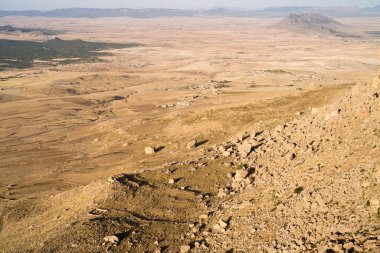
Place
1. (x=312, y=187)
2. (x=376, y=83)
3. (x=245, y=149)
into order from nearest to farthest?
(x=312, y=187), (x=376, y=83), (x=245, y=149)

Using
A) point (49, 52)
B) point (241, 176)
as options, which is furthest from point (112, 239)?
point (49, 52)

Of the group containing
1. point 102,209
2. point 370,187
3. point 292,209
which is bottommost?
point 102,209

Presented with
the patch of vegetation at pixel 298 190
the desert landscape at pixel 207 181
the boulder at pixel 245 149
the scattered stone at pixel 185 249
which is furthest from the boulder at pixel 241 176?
the scattered stone at pixel 185 249

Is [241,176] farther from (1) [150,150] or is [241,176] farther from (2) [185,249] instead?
(1) [150,150]

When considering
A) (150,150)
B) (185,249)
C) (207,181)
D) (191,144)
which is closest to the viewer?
(185,249)

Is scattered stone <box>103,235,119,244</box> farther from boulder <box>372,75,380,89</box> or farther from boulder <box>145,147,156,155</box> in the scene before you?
boulder <box>145,147,156,155</box>

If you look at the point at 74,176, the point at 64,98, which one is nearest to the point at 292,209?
the point at 74,176

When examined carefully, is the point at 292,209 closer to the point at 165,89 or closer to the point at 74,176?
the point at 74,176

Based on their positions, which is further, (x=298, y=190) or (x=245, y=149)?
(x=245, y=149)
